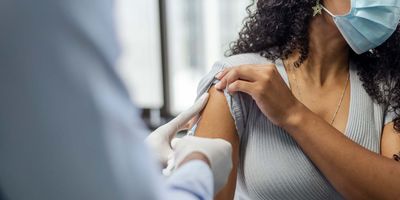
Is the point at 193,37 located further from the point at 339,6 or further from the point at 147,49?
the point at 339,6

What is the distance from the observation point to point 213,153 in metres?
0.92

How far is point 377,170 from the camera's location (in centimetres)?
151

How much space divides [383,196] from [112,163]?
1.04 meters

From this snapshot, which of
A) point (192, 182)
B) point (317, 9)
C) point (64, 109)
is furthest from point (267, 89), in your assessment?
point (64, 109)

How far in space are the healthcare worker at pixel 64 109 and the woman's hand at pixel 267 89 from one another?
830mm

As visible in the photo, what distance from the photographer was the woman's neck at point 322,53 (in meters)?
1.69

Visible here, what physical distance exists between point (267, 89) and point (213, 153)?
1.95 ft

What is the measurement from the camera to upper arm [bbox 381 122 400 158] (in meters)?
1.60

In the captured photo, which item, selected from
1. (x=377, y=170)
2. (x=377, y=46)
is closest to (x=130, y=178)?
(x=377, y=170)

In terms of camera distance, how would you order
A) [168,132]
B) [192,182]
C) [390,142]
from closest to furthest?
[192,182], [168,132], [390,142]

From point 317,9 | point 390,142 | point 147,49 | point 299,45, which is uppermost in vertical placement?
point 317,9

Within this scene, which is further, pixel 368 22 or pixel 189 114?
pixel 368 22

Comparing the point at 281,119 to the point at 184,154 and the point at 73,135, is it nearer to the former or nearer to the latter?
the point at 184,154

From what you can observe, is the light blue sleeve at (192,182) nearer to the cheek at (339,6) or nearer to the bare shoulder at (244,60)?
the bare shoulder at (244,60)
